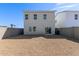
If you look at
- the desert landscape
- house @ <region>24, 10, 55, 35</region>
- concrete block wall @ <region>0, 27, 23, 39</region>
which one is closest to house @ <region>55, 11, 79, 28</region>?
house @ <region>24, 10, 55, 35</region>

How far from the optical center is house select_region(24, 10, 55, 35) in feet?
40.2

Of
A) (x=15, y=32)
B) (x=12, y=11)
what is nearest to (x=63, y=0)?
(x=12, y=11)

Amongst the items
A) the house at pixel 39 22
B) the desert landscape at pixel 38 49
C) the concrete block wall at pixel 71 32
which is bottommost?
the desert landscape at pixel 38 49

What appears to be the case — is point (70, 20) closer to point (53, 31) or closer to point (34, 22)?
point (53, 31)

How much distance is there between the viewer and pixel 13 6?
8258mm

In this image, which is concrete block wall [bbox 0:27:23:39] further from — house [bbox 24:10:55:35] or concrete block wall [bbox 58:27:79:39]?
concrete block wall [bbox 58:27:79:39]

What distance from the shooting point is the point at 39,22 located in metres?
12.5

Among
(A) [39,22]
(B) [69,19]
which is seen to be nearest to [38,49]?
(A) [39,22]

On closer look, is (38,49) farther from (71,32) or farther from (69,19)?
(69,19)

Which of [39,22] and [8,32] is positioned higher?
[39,22]

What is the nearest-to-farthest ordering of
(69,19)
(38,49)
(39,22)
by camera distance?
(38,49), (39,22), (69,19)

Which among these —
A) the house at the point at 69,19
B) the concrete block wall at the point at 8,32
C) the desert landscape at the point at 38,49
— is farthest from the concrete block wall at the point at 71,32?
the concrete block wall at the point at 8,32

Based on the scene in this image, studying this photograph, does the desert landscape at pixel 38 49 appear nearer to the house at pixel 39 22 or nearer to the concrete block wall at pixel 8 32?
the concrete block wall at pixel 8 32

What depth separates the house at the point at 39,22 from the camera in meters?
12.3
